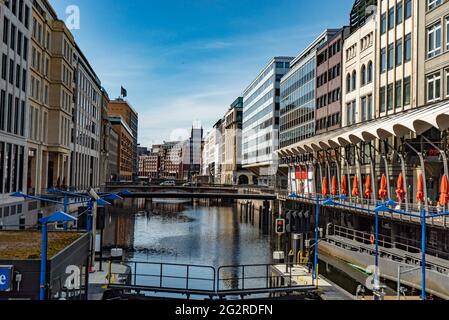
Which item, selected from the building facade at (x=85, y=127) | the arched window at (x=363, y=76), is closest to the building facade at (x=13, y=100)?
the building facade at (x=85, y=127)

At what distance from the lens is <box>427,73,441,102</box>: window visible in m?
41.3

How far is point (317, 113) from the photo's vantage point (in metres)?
80.9

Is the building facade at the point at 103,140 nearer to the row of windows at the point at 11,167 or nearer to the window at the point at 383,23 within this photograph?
the row of windows at the point at 11,167

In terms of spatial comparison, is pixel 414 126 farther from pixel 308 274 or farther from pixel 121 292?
pixel 121 292

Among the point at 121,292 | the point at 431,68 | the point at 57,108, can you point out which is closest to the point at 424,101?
the point at 431,68

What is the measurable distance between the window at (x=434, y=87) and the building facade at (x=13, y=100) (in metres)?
39.9

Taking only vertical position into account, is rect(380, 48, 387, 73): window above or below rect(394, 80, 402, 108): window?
above

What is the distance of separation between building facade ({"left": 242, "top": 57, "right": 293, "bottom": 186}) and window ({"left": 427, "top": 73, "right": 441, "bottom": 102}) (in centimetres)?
6678

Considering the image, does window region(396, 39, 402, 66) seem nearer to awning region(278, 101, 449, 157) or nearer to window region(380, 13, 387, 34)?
window region(380, 13, 387, 34)

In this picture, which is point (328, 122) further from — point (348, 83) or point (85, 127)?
point (85, 127)

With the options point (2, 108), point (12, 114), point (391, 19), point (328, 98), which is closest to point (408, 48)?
point (391, 19)

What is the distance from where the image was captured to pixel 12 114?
48844mm

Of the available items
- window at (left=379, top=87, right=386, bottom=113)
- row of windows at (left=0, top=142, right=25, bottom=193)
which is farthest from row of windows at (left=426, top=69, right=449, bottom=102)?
row of windows at (left=0, top=142, right=25, bottom=193)
